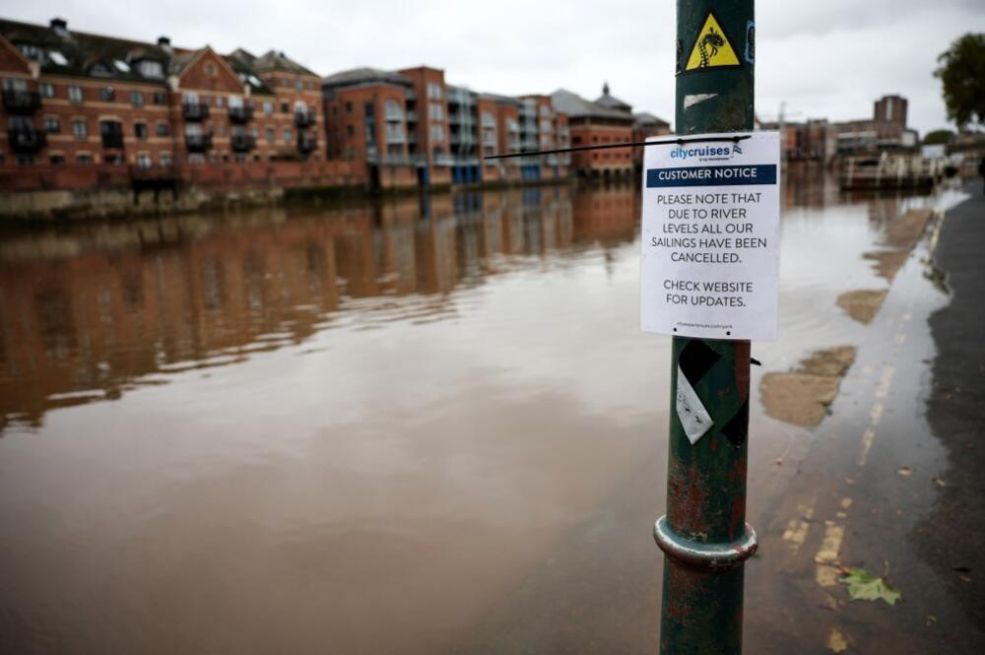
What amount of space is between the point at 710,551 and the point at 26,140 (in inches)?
2198

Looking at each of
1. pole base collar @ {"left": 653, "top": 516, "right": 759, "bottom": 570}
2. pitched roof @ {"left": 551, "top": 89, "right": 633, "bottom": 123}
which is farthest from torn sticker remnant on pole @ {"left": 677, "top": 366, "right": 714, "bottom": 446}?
pitched roof @ {"left": 551, "top": 89, "right": 633, "bottom": 123}

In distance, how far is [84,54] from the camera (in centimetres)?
5038

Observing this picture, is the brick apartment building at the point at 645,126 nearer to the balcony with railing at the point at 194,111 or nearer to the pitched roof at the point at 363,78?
the pitched roof at the point at 363,78

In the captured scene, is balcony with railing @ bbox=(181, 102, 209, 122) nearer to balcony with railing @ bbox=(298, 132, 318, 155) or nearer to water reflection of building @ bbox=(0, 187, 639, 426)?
balcony with railing @ bbox=(298, 132, 318, 155)

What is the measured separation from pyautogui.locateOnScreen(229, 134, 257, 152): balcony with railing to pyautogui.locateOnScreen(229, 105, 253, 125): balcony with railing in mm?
1287

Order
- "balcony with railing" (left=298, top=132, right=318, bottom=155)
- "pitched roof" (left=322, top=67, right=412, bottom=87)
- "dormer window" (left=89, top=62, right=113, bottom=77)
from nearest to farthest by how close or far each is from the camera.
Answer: "dormer window" (left=89, top=62, right=113, bottom=77)
"balcony with railing" (left=298, top=132, right=318, bottom=155)
"pitched roof" (left=322, top=67, right=412, bottom=87)

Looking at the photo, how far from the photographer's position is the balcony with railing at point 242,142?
58.1 meters

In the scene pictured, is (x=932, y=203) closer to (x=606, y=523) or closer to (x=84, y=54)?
(x=606, y=523)

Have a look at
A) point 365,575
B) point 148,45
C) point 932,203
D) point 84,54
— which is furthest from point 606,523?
point 148,45

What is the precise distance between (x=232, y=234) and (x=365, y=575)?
2771 cm

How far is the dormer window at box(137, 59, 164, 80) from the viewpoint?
174ft

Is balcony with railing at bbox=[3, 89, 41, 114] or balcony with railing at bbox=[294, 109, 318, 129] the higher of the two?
balcony with railing at bbox=[294, 109, 318, 129]

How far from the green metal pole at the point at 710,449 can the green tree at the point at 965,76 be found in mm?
56345

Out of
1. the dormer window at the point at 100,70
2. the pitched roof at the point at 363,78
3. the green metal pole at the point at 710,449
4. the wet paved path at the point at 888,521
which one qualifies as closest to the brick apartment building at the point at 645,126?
the pitched roof at the point at 363,78
